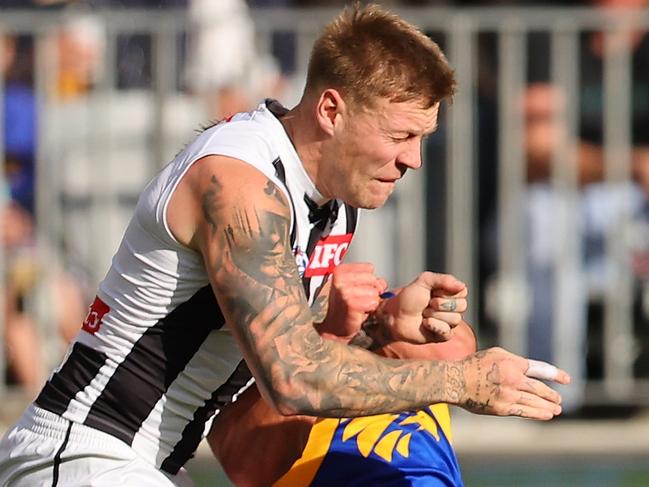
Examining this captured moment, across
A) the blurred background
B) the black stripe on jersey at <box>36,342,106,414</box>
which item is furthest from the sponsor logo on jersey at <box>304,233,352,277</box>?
the blurred background

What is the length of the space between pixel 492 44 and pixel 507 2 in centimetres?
71

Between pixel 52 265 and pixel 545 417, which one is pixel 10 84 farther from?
pixel 545 417

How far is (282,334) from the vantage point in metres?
3.82

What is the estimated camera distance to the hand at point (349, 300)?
14.7ft

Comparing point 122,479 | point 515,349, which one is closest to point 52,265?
point 515,349

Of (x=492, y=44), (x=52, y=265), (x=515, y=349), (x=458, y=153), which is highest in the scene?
(x=492, y=44)

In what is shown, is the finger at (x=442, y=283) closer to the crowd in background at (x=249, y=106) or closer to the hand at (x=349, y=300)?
the hand at (x=349, y=300)

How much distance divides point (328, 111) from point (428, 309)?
63 cm

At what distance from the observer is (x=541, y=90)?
27.1 ft

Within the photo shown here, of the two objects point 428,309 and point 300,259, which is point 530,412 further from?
point 300,259

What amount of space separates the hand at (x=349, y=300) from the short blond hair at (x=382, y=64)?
2.09 ft

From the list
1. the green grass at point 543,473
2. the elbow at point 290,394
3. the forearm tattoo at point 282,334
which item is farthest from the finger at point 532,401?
the green grass at point 543,473

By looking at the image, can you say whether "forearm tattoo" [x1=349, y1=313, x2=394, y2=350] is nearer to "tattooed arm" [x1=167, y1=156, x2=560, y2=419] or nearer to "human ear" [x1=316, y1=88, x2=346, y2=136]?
"tattooed arm" [x1=167, y1=156, x2=560, y2=419]

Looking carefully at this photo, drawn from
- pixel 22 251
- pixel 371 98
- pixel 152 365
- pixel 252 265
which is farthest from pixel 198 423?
pixel 22 251
